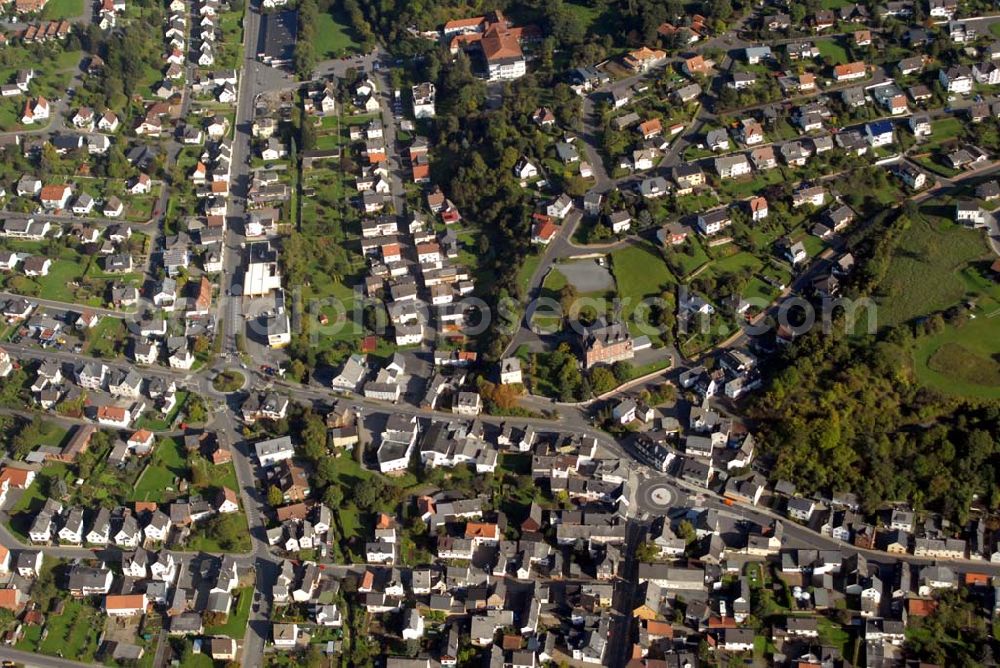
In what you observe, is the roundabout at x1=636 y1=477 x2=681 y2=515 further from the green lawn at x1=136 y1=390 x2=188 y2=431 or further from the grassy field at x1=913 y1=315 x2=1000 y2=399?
the green lawn at x1=136 y1=390 x2=188 y2=431

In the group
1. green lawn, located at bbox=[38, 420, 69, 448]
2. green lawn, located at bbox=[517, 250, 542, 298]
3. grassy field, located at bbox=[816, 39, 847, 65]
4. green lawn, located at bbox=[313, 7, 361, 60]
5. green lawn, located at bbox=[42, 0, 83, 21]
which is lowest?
grassy field, located at bbox=[816, 39, 847, 65]

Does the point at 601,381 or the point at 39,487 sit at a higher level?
the point at 39,487

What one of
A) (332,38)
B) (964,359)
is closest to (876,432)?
(964,359)

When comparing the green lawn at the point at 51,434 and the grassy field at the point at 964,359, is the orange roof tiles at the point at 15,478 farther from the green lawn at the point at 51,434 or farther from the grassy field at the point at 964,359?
the grassy field at the point at 964,359

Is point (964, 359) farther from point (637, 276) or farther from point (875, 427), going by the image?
point (637, 276)

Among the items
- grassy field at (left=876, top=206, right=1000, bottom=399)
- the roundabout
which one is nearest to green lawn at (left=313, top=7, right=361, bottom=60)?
grassy field at (left=876, top=206, right=1000, bottom=399)

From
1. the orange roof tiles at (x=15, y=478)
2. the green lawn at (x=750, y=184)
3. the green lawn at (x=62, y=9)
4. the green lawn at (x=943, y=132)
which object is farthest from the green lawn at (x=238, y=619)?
the green lawn at (x=62, y=9)

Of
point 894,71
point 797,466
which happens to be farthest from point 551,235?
point 894,71
